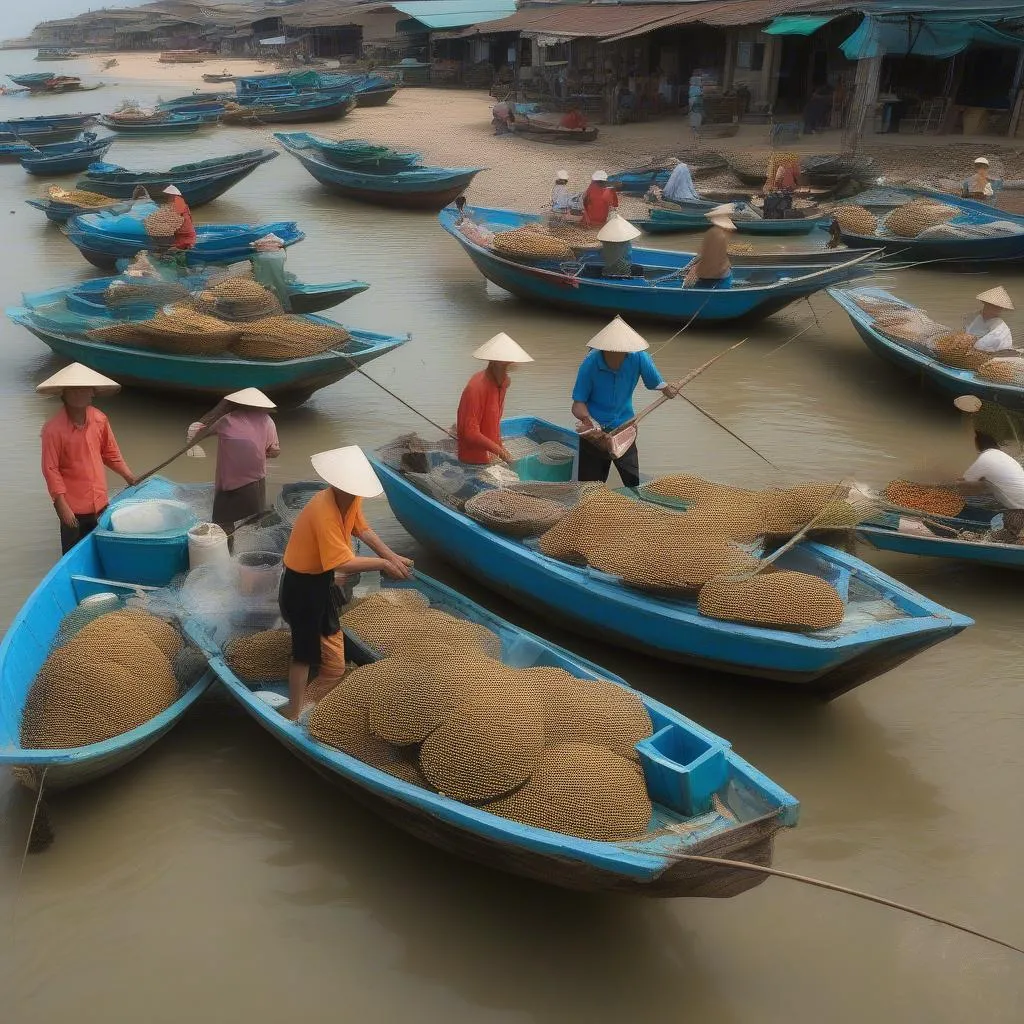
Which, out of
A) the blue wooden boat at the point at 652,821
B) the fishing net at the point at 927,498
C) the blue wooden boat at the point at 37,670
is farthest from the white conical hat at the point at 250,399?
the fishing net at the point at 927,498

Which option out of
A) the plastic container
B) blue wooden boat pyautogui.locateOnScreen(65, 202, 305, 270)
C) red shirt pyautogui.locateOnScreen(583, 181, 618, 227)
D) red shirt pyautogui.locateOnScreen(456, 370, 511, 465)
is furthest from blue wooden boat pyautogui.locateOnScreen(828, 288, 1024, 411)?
blue wooden boat pyautogui.locateOnScreen(65, 202, 305, 270)

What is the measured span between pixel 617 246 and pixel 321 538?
770 centimetres

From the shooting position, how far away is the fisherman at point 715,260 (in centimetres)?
1047

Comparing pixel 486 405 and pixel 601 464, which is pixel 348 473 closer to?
pixel 486 405

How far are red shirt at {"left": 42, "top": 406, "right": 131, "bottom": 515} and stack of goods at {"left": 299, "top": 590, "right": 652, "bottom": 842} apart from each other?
225 cm

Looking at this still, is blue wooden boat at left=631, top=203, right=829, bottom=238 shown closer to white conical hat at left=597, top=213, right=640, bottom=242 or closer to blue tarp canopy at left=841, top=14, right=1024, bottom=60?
blue tarp canopy at left=841, top=14, right=1024, bottom=60

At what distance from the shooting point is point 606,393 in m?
6.59

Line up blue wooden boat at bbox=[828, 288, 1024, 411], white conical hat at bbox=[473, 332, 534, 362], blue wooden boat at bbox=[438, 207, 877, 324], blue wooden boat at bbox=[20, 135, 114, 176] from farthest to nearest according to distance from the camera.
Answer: blue wooden boat at bbox=[20, 135, 114, 176] < blue wooden boat at bbox=[438, 207, 877, 324] < blue wooden boat at bbox=[828, 288, 1024, 411] < white conical hat at bbox=[473, 332, 534, 362]

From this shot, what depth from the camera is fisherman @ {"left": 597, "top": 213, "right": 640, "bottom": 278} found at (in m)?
10.7

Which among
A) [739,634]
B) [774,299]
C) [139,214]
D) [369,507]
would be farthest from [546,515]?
[139,214]

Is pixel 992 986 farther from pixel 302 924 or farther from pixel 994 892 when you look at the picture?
pixel 302 924

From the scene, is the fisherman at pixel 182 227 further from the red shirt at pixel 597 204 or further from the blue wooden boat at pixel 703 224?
the blue wooden boat at pixel 703 224

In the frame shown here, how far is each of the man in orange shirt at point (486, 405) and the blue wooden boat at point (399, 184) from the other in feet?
38.9

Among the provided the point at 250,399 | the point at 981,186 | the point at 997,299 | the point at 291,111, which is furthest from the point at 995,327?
the point at 291,111
